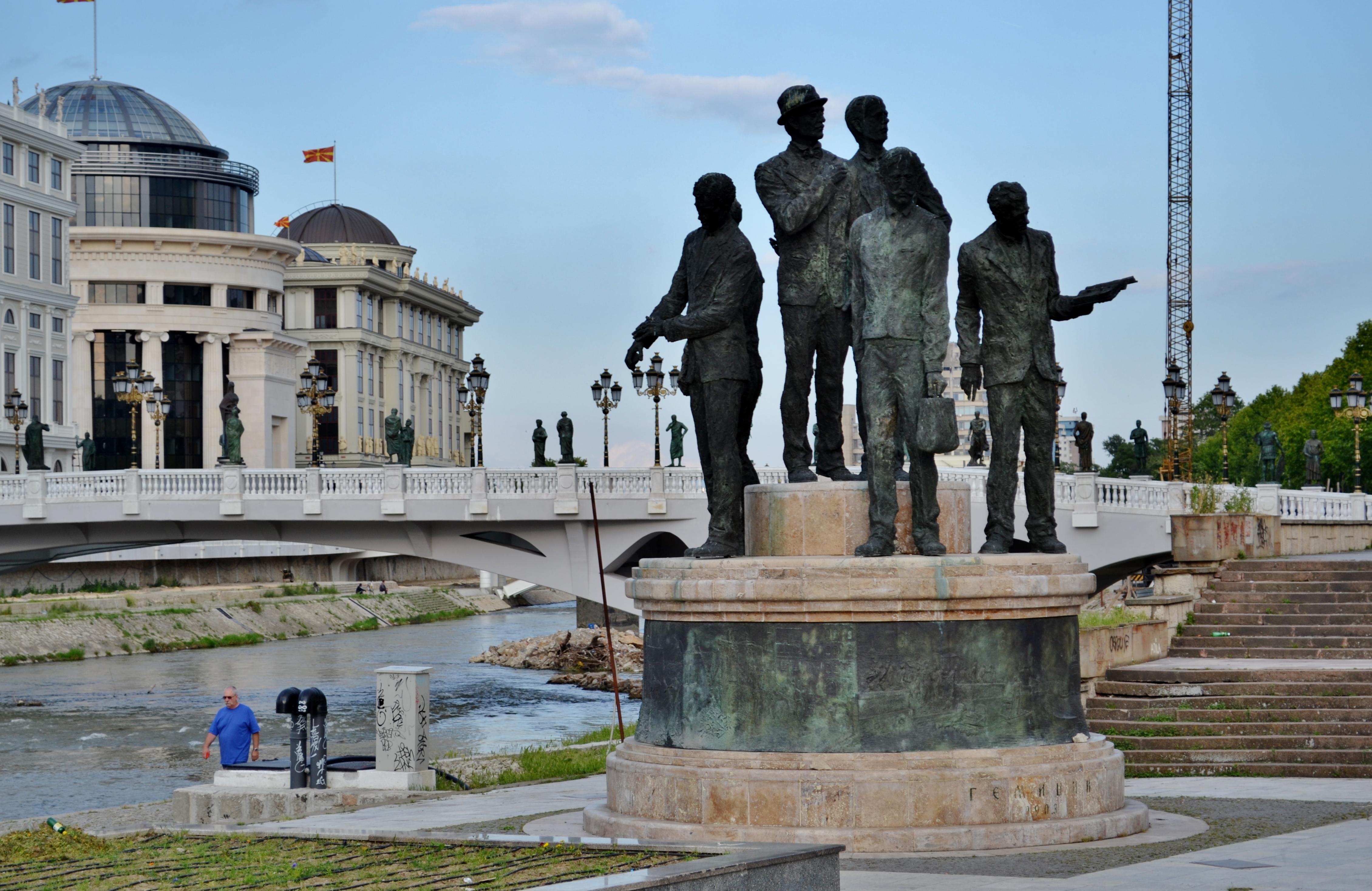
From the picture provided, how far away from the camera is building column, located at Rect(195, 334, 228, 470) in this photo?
283 feet

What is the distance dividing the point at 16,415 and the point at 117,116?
3704 cm

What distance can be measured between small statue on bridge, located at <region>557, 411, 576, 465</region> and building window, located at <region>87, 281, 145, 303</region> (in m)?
46.9

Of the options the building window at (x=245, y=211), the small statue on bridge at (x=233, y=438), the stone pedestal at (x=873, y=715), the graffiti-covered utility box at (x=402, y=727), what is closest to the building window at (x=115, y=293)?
the building window at (x=245, y=211)

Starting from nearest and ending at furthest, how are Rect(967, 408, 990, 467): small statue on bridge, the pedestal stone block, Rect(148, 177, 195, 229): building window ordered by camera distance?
the pedestal stone block, Rect(967, 408, 990, 467): small statue on bridge, Rect(148, 177, 195, 229): building window

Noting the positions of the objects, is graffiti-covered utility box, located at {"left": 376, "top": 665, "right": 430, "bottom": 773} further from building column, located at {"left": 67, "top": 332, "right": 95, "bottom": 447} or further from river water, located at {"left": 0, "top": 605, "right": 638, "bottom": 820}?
building column, located at {"left": 67, "top": 332, "right": 95, "bottom": 447}

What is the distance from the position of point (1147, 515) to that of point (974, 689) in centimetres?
2736

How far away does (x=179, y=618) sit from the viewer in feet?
184

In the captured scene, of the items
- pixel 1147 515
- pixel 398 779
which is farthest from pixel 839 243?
pixel 1147 515

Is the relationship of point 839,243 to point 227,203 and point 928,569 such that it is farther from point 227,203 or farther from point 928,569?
point 227,203

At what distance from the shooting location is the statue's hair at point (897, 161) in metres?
10.6

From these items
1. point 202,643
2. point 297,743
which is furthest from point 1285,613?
point 202,643

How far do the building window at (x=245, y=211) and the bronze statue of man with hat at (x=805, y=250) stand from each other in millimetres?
82888

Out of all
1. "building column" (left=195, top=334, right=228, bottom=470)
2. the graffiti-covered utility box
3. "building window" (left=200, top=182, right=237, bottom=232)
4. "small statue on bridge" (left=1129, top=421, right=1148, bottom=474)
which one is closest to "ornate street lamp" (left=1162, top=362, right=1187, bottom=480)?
"small statue on bridge" (left=1129, top=421, right=1148, bottom=474)

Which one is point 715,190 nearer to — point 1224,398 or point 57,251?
point 1224,398
